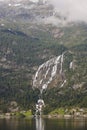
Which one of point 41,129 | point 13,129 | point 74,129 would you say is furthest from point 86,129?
point 13,129

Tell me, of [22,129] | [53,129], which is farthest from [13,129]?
[53,129]

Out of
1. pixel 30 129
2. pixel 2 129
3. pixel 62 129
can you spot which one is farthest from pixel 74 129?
pixel 2 129

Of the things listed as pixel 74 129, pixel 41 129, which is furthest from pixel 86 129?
pixel 41 129

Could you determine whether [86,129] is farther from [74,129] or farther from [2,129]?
[2,129]

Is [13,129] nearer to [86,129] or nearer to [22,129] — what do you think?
[22,129]

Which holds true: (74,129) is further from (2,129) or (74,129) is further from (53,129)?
(2,129)

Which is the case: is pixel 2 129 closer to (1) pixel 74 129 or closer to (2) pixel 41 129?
(2) pixel 41 129

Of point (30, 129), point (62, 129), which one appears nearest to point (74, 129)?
point (62, 129)
